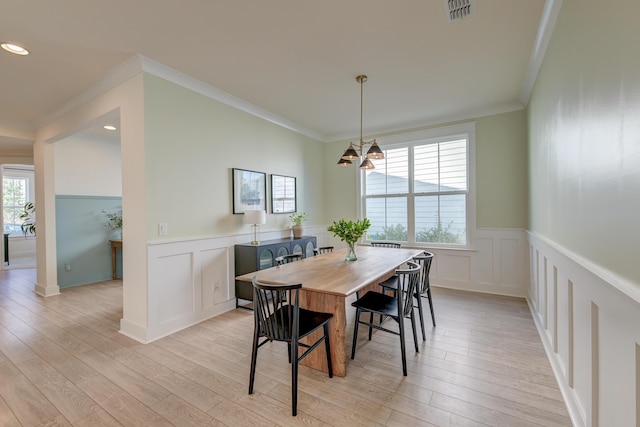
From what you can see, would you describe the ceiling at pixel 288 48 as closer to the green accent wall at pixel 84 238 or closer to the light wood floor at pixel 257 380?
the green accent wall at pixel 84 238

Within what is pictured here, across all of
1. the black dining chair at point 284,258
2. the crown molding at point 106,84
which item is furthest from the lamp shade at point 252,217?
the crown molding at point 106,84

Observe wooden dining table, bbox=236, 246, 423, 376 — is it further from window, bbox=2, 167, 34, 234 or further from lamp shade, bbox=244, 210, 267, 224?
window, bbox=2, 167, 34, 234

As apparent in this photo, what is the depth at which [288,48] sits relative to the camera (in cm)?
263

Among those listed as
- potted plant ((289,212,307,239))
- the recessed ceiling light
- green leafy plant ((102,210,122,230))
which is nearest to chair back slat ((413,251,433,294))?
potted plant ((289,212,307,239))

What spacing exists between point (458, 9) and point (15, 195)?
1098 cm

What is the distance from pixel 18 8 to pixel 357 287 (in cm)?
322

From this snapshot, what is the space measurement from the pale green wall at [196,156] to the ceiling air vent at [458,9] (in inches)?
108

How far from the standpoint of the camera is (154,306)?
2.88m

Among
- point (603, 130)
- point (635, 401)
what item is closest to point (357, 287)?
point (635, 401)

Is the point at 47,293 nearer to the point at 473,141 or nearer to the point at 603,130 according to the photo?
the point at 603,130

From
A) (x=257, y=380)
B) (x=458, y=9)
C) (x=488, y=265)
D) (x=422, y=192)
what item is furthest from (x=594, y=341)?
(x=422, y=192)

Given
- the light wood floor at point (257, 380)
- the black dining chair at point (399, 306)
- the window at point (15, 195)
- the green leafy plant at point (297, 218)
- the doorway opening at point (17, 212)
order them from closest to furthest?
1. the light wood floor at point (257, 380)
2. the black dining chair at point (399, 306)
3. the green leafy plant at point (297, 218)
4. the doorway opening at point (17, 212)
5. the window at point (15, 195)

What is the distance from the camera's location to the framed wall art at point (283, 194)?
455 cm

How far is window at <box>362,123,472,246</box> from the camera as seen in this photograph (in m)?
4.57
